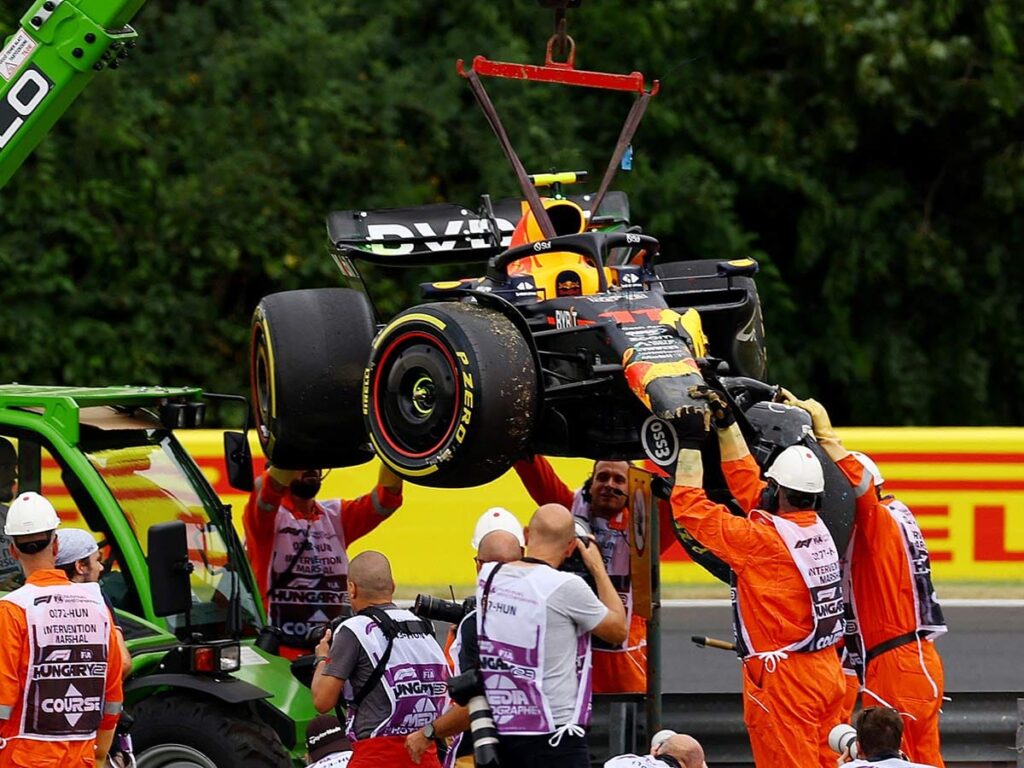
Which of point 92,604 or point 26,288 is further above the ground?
point 26,288

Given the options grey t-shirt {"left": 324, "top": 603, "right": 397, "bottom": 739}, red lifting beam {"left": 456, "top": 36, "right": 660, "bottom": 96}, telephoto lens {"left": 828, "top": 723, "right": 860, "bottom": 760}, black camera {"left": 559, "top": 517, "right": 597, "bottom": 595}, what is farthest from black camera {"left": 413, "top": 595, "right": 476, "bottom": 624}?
red lifting beam {"left": 456, "top": 36, "right": 660, "bottom": 96}

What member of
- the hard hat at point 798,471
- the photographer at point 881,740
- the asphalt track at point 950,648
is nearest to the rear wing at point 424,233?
the hard hat at point 798,471

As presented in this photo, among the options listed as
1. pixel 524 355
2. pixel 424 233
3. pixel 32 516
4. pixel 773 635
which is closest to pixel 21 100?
pixel 424 233

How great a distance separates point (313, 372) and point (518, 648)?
5.51 feet

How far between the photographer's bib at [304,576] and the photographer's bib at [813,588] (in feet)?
7.96

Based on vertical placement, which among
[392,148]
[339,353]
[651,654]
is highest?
[392,148]

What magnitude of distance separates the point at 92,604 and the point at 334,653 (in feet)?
3.04

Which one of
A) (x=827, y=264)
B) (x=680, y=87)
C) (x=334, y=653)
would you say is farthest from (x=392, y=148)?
(x=334, y=653)

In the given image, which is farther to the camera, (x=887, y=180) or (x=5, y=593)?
(x=887, y=180)

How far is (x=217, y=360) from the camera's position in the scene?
17.8 meters

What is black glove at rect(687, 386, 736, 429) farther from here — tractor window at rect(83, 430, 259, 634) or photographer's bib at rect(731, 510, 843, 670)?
tractor window at rect(83, 430, 259, 634)

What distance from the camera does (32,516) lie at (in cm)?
668

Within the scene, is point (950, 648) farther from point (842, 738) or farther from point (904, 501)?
point (842, 738)

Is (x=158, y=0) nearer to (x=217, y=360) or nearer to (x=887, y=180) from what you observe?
(x=217, y=360)
